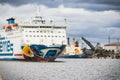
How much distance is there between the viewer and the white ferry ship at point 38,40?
6488cm

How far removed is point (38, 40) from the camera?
66.7m

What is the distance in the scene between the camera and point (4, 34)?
81375 millimetres

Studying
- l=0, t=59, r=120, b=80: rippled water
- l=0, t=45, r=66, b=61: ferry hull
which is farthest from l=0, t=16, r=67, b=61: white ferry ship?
l=0, t=59, r=120, b=80: rippled water

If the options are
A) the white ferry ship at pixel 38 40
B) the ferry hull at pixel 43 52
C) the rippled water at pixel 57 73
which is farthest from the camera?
the white ferry ship at pixel 38 40

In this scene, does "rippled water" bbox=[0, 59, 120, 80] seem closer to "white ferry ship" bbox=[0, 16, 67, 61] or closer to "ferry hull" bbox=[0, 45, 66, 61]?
"ferry hull" bbox=[0, 45, 66, 61]

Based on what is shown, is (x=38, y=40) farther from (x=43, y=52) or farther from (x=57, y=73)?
(x=57, y=73)

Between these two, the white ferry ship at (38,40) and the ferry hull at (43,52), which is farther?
the white ferry ship at (38,40)

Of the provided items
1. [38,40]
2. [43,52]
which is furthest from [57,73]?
[38,40]

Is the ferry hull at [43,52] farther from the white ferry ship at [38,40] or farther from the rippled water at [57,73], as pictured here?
the rippled water at [57,73]

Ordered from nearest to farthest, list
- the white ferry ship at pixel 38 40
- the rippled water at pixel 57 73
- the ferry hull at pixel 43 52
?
the rippled water at pixel 57 73, the ferry hull at pixel 43 52, the white ferry ship at pixel 38 40

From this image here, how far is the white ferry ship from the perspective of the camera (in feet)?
213

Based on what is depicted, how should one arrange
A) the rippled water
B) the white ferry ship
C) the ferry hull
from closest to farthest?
1. the rippled water
2. the ferry hull
3. the white ferry ship

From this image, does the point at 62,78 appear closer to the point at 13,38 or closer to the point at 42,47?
the point at 42,47

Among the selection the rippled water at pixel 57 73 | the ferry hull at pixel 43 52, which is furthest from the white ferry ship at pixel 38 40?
the rippled water at pixel 57 73
